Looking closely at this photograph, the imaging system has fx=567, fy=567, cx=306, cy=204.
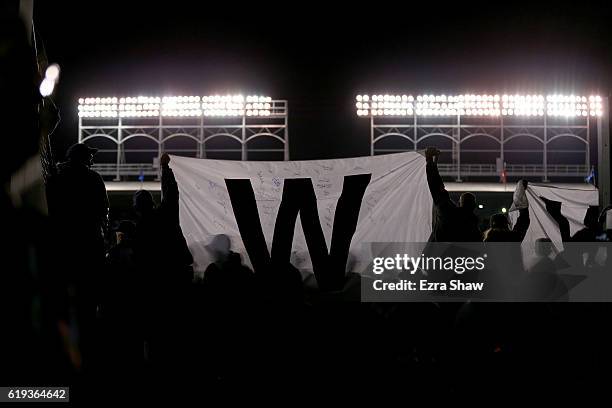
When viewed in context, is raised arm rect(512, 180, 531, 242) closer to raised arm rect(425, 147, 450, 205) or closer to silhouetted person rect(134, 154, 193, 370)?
raised arm rect(425, 147, 450, 205)

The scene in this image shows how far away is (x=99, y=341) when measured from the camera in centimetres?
454

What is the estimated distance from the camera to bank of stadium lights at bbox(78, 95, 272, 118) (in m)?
29.6

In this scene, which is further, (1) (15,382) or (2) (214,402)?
(2) (214,402)

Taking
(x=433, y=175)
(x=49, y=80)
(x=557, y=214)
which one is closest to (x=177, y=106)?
(x=557, y=214)

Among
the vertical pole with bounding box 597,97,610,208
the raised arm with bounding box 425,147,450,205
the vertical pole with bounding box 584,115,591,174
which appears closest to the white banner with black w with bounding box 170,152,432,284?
the raised arm with bounding box 425,147,450,205

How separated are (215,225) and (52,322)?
11.1 feet

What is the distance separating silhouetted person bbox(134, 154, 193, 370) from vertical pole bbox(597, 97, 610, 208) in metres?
6.21

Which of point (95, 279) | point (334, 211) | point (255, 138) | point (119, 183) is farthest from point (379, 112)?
point (95, 279)

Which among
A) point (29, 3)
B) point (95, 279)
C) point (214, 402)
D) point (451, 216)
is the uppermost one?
point (29, 3)

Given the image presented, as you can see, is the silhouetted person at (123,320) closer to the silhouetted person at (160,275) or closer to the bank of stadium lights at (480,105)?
the silhouetted person at (160,275)

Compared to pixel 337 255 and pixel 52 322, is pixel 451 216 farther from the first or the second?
pixel 52 322

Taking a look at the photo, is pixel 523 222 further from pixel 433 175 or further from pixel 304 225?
pixel 304 225

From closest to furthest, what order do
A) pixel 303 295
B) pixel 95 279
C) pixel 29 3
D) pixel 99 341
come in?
pixel 29 3
pixel 95 279
pixel 99 341
pixel 303 295

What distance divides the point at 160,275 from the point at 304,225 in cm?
146
